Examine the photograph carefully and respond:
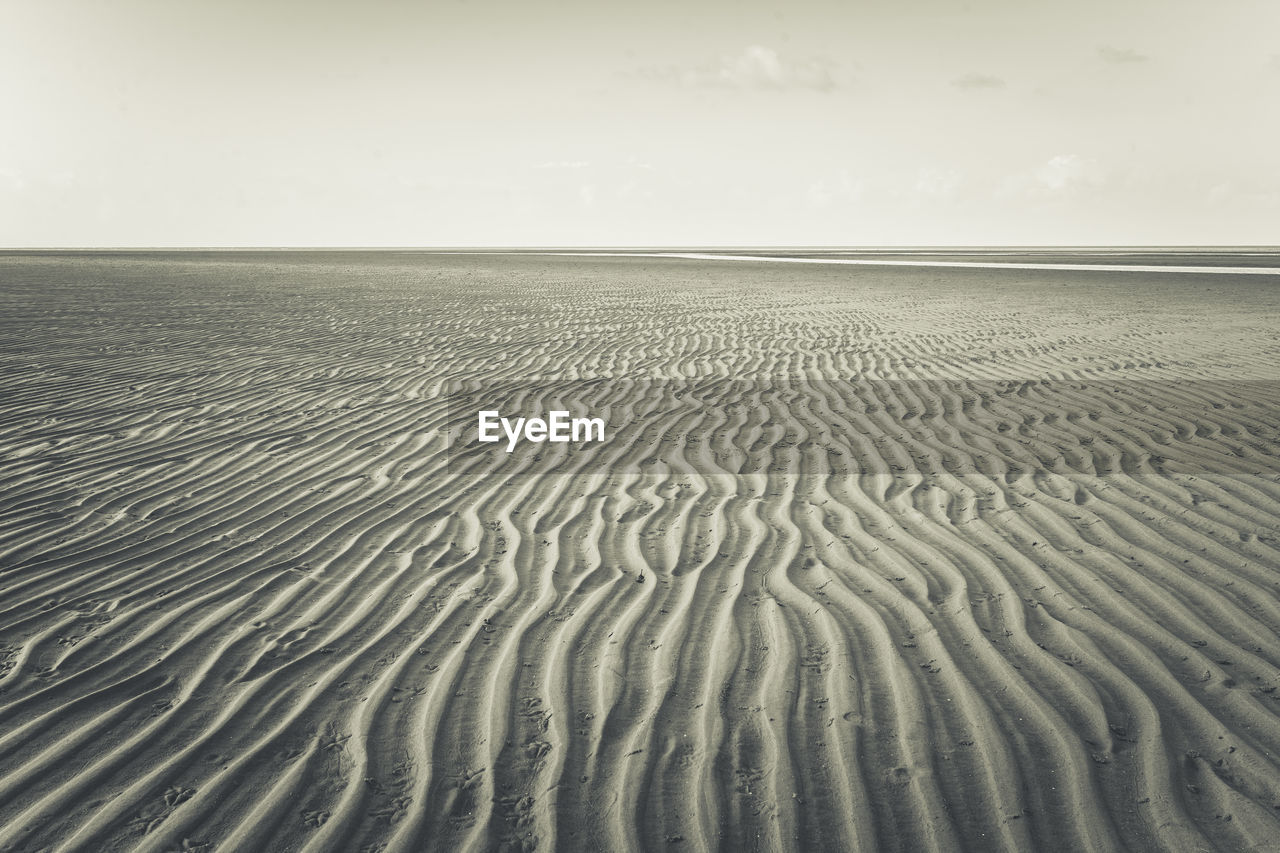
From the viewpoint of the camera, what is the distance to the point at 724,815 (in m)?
2.66

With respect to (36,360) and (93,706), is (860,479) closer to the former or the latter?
(93,706)

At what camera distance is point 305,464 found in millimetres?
6465

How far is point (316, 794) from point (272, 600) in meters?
1.66

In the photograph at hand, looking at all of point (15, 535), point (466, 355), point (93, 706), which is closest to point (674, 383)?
point (466, 355)

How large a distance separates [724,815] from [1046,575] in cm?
260

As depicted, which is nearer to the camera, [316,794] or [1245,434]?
[316,794]

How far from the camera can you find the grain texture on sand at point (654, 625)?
2697mm

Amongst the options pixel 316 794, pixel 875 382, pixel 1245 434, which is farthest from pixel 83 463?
pixel 1245 434

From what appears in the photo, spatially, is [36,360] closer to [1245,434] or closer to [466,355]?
[466,355]

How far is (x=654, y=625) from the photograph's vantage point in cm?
387

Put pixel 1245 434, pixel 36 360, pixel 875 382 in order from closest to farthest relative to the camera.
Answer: pixel 1245 434
pixel 875 382
pixel 36 360

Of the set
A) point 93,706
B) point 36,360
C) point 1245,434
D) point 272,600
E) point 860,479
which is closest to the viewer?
point 93,706

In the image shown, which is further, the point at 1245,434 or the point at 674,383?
the point at 674,383

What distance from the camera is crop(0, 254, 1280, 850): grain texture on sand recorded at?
2.70 metres
